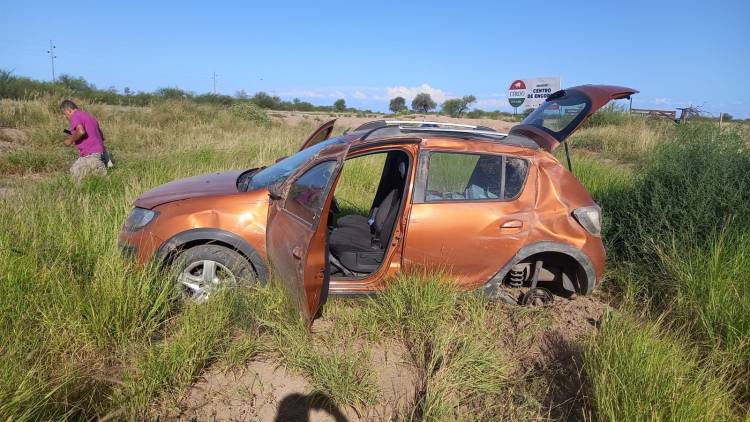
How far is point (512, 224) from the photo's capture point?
3.86m

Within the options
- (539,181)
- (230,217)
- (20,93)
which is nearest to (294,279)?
(230,217)

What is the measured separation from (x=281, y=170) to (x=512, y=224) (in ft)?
6.87

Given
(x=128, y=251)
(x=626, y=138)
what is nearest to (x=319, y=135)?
(x=128, y=251)

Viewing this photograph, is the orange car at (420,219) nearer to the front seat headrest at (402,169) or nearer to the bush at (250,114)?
the front seat headrest at (402,169)

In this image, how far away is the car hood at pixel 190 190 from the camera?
386 centimetres

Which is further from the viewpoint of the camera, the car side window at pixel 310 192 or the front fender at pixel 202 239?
the front fender at pixel 202 239

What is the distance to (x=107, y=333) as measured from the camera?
9.77 ft

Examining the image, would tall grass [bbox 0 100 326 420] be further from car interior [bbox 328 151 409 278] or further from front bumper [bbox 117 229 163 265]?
car interior [bbox 328 151 409 278]

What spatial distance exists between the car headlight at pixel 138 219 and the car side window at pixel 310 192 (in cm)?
117

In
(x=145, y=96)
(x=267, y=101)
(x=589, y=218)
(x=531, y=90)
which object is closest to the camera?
(x=589, y=218)

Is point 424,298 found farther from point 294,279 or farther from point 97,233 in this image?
point 97,233

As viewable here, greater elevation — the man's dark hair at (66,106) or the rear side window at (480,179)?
the man's dark hair at (66,106)

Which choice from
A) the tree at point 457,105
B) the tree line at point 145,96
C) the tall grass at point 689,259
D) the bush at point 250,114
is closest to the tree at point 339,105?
the tree line at point 145,96

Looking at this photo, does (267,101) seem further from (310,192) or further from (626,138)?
(310,192)
